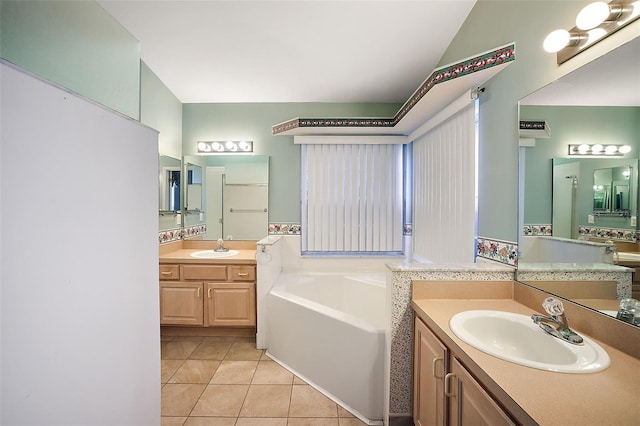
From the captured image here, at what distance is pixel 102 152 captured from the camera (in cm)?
79

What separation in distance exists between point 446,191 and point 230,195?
7.74 feet

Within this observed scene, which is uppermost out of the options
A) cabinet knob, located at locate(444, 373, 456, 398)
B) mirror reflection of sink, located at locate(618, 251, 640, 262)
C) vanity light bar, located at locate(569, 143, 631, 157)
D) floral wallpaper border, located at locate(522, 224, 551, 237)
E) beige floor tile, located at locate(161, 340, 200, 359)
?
vanity light bar, located at locate(569, 143, 631, 157)

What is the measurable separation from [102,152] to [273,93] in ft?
7.75

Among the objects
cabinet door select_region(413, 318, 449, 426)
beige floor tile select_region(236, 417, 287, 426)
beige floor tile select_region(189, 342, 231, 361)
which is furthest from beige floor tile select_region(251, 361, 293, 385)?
cabinet door select_region(413, 318, 449, 426)

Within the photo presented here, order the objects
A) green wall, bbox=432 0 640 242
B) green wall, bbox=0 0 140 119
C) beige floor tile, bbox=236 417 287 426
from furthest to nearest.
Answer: beige floor tile, bbox=236 417 287 426 → green wall, bbox=432 0 640 242 → green wall, bbox=0 0 140 119

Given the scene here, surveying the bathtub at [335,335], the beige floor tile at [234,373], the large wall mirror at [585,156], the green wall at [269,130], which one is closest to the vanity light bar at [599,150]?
the large wall mirror at [585,156]

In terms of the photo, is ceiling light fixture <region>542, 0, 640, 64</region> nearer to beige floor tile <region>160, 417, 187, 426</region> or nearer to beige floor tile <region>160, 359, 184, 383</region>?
beige floor tile <region>160, 417, 187, 426</region>

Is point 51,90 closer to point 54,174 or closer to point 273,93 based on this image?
point 54,174

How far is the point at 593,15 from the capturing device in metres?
0.94

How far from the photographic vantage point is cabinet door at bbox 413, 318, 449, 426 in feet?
3.67

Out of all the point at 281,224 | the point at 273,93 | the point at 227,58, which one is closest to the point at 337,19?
the point at 227,58

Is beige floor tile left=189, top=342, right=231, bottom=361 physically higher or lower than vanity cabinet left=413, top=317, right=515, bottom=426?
lower

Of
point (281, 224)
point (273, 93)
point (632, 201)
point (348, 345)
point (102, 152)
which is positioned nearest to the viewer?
point (102, 152)

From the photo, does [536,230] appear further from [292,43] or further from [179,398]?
[179,398]
